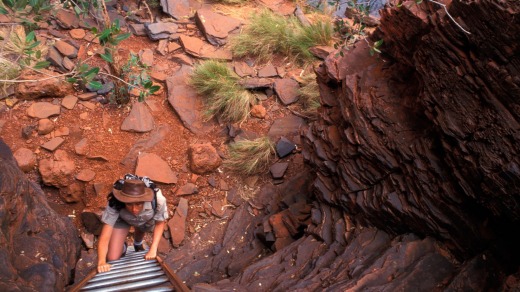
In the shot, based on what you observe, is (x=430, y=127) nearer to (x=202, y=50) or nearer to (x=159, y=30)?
(x=202, y=50)

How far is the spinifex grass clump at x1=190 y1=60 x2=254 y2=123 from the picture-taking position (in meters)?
8.36

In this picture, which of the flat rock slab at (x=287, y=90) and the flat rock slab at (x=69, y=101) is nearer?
the flat rock slab at (x=69, y=101)

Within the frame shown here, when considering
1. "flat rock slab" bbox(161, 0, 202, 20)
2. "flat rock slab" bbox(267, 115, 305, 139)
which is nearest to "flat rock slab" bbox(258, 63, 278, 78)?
"flat rock slab" bbox(267, 115, 305, 139)

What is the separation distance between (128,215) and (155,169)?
2.45 m

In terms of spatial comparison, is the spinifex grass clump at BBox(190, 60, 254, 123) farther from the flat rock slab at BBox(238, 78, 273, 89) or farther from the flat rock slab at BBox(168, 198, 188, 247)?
the flat rock slab at BBox(168, 198, 188, 247)

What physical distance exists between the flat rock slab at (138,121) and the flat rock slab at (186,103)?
428mm

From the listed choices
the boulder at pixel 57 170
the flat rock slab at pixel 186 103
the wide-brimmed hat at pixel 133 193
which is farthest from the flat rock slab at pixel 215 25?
the wide-brimmed hat at pixel 133 193

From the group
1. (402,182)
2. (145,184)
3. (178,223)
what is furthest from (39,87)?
(402,182)

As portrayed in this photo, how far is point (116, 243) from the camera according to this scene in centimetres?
574

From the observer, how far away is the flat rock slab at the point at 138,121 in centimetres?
831

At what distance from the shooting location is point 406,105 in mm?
5367

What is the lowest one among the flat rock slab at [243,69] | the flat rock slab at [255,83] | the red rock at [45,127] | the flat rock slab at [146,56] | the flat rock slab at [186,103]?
the red rock at [45,127]

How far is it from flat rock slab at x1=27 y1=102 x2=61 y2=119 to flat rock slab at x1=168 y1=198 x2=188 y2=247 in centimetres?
231

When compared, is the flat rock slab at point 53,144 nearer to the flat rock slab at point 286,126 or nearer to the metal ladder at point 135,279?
the flat rock slab at point 286,126
